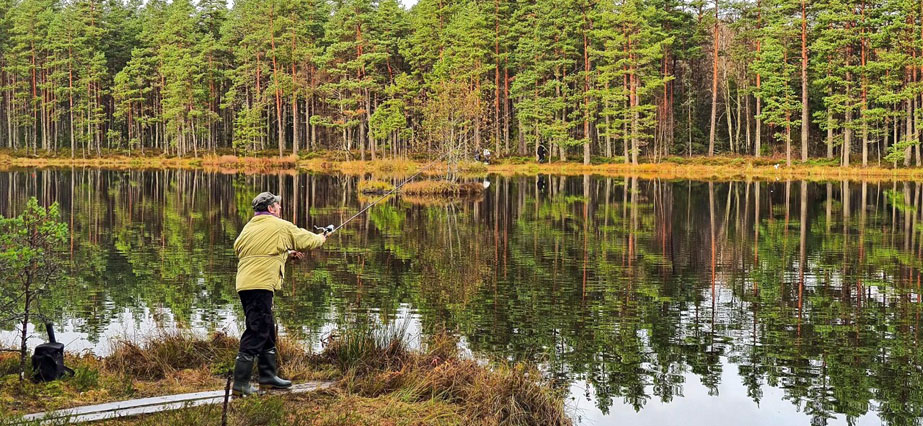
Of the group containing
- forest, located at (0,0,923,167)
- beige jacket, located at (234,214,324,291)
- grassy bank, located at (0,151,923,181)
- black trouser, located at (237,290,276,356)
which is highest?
forest, located at (0,0,923,167)

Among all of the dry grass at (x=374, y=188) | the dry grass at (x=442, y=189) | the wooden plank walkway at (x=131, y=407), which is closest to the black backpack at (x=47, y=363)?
the wooden plank walkway at (x=131, y=407)

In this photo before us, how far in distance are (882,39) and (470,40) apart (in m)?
27.1

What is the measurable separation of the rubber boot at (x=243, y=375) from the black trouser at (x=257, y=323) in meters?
0.06

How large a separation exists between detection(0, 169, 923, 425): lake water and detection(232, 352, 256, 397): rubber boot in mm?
2343

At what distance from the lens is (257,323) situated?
7.24 meters

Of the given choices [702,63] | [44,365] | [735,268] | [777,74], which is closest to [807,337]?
[735,268]

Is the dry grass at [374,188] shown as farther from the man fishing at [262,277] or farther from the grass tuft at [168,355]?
the man fishing at [262,277]

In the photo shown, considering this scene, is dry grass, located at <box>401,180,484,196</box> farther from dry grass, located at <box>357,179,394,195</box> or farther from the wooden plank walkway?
the wooden plank walkway

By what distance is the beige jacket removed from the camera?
23.8 ft

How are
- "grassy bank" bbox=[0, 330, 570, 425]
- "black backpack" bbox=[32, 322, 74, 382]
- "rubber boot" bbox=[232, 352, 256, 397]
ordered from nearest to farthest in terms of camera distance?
"grassy bank" bbox=[0, 330, 570, 425], "rubber boot" bbox=[232, 352, 256, 397], "black backpack" bbox=[32, 322, 74, 382]

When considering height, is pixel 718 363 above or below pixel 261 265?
below

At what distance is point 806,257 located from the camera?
17.8m

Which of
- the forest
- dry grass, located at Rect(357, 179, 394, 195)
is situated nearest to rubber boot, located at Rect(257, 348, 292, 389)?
dry grass, located at Rect(357, 179, 394, 195)

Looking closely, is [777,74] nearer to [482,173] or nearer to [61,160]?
[482,173]
